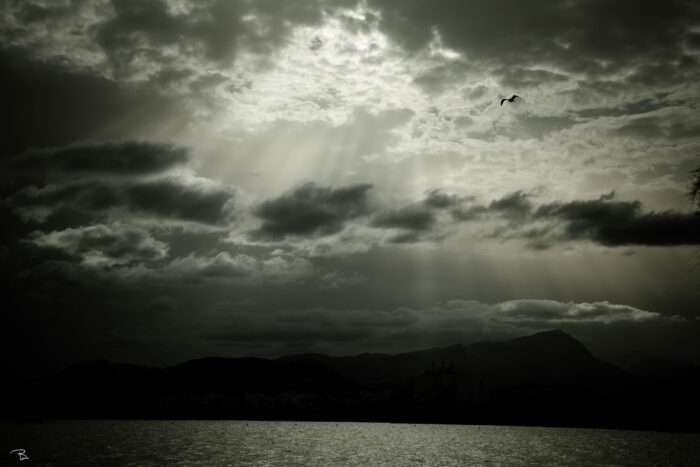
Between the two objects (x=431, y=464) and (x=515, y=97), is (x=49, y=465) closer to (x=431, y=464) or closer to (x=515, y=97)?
(x=431, y=464)

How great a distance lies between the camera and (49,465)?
14762cm

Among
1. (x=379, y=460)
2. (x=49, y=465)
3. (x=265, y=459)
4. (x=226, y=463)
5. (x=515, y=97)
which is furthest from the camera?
(x=379, y=460)

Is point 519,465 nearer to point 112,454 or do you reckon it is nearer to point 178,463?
point 178,463

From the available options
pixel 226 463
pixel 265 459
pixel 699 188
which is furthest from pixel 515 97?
pixel 265 459

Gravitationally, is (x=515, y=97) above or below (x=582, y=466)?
above

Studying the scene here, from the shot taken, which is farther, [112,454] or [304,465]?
[112,454]

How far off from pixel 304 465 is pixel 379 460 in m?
33.6

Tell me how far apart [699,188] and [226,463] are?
141241mm

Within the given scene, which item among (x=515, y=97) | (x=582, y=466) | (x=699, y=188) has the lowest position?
(x=582, y=466)

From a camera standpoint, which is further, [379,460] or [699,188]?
[379,460]

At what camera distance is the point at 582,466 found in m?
195

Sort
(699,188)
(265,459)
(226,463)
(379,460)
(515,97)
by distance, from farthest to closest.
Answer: (379,460) → (265,459) → (226,463) → (515,97) → (699,188)

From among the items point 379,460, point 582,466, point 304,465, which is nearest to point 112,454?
point 304,465

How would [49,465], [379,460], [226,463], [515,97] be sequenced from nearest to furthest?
[515,97]
[49,465]
[226,463]
[379,460]
